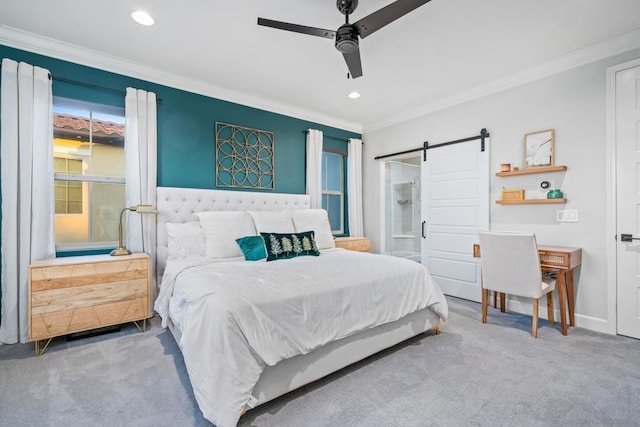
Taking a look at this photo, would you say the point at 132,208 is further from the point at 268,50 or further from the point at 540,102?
the point at 540,102

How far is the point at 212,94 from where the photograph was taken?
3.71 meters

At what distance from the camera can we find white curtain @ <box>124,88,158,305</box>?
3.10 m

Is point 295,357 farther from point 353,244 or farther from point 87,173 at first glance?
point 87,173

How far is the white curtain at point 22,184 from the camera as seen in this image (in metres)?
2.53

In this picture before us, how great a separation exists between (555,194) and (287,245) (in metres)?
2.83

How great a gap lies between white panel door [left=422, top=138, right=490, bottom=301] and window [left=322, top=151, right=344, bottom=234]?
144cm

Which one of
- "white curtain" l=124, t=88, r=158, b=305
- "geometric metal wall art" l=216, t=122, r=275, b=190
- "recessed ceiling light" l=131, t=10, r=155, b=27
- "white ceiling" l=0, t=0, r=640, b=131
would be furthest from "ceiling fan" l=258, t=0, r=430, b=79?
"geometric metal wall art" l=216, t=122, r=275, b=190

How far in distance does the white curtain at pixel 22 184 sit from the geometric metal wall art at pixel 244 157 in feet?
5.39

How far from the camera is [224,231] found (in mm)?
3033

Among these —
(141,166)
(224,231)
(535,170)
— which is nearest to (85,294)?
(224,231)

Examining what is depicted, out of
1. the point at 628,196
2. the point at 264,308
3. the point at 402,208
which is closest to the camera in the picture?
the point at 264,308

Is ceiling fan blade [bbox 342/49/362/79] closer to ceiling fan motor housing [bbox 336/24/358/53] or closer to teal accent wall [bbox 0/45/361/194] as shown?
ceiling fan motor housing [bbox 336/24/358/53]

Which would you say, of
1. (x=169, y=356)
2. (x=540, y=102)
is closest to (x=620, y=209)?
(x=540, y=102)

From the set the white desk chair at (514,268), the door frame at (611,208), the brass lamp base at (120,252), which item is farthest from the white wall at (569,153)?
the brass lamp base at (120,252)
